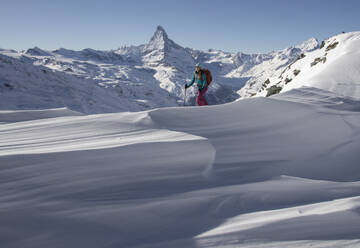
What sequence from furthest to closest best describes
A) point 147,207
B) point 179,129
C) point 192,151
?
point 179,129 < point 192,151 < point 147,207

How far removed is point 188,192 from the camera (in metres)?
2.46

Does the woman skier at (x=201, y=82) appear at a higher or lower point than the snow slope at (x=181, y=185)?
higher

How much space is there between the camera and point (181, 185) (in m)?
2.57

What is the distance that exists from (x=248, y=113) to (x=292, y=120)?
0.78 metres

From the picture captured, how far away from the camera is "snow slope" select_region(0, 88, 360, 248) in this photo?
1.90 metres

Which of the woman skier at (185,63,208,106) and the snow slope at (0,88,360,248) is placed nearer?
the snow slope at (0,88,360,248)

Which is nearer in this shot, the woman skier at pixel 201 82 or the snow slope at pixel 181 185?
the snow slope at pixel 181 185

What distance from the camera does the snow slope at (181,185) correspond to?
1896 millimetres

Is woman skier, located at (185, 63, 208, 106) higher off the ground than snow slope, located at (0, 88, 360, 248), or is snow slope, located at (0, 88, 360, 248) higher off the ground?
woman skier, located at (185, 63, 208, 106)

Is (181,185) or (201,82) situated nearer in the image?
(181,185)

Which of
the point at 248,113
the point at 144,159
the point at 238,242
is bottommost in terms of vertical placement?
the point at 238,242

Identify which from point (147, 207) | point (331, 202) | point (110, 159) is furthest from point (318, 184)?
point (110, 159)

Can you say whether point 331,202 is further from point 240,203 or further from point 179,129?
point 179,129

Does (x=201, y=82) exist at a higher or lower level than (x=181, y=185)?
higher
